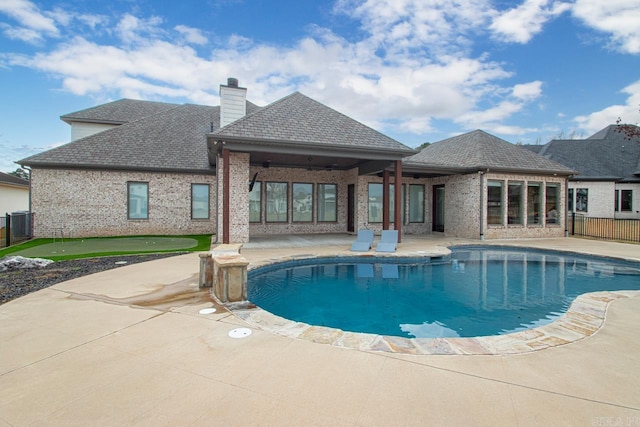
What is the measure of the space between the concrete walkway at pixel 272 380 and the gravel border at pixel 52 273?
1.86 m

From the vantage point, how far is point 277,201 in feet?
50.5

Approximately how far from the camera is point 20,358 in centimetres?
306

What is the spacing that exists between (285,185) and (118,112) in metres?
13.3

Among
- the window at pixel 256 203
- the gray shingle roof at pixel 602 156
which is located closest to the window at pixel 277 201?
the window at pixel 256 203

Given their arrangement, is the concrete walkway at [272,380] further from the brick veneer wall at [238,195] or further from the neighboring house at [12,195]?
the neighboring house at [12,195]

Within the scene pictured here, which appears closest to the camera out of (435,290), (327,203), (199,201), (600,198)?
(435,290)

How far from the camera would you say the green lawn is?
945 cm

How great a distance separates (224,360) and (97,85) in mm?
19404

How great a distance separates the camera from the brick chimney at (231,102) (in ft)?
46.0

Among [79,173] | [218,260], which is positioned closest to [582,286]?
[218,260]

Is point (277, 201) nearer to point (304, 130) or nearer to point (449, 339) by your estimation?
point (304, 130)

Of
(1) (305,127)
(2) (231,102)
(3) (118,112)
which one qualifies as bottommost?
(1) (305,127)

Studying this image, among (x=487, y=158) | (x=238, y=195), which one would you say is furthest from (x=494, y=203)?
(x=238, y=195)

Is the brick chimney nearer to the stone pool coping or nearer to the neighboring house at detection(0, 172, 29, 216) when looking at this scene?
the stone pool coping
